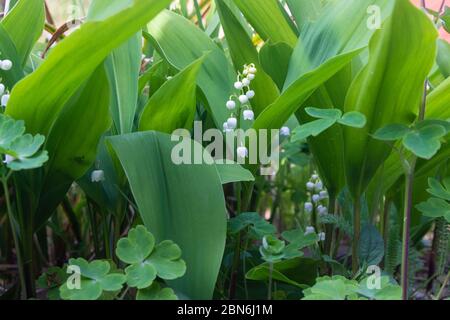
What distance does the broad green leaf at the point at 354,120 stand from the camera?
69 cm

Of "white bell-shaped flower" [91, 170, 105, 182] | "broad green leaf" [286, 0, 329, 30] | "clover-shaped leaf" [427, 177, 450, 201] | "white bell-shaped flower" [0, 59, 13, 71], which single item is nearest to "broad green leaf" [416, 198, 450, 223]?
"clover-shaped leaf" [427, 177, 450, 201]

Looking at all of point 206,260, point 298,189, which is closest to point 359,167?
point 206,260

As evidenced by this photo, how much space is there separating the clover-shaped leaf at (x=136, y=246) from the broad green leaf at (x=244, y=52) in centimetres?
32

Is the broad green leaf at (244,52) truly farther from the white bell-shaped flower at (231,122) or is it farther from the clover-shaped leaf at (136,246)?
the clover-shaped leaf at (136,246)

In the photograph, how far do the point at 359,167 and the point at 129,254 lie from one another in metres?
0.37

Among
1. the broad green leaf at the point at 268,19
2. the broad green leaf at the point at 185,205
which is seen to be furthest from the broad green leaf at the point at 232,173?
the broad green leaf at the point at 268,19

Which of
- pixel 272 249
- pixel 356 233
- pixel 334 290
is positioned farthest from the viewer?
pixel 356 233

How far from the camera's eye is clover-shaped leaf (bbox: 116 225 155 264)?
688 mm

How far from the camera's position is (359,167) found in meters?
0.85

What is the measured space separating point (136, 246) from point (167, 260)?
43mm

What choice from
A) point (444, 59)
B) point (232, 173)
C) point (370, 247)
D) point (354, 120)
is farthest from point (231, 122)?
point (444, 59)

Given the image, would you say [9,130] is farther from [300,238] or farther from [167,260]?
[300,238]

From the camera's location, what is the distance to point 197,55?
3.10 feet
